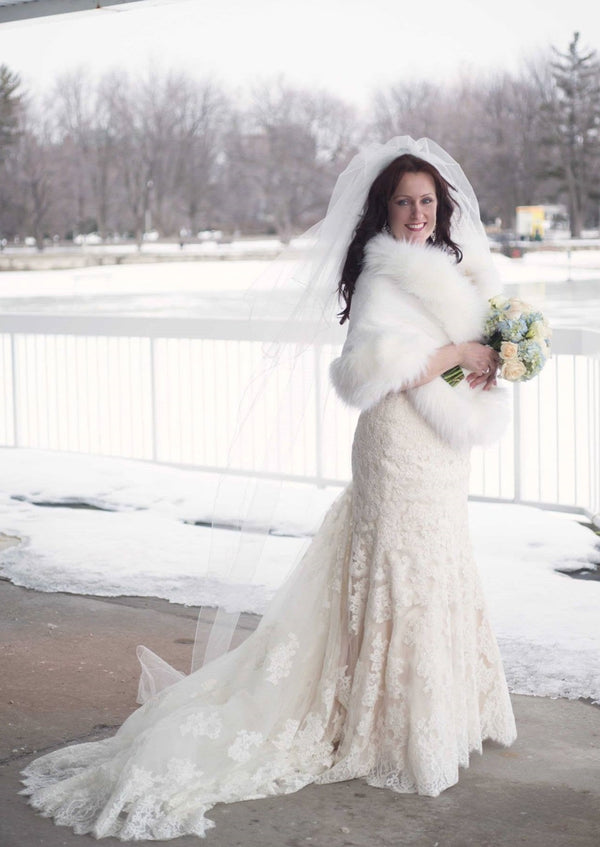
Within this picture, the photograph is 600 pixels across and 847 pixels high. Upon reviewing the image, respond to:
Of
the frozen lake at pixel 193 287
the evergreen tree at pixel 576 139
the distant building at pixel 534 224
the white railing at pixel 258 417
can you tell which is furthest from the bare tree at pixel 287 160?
the evergreen tree at pixel 576 139

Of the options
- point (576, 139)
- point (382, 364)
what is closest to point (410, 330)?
point (382, 364)

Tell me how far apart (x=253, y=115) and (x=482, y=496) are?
941cm

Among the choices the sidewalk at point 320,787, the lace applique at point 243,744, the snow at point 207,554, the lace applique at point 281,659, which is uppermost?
the lace applique at point 281,659

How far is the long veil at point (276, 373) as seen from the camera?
305cm

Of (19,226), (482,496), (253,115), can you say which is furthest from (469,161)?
(482,496)

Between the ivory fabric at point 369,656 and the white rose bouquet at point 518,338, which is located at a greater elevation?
the white rose bouquet at point 518,338

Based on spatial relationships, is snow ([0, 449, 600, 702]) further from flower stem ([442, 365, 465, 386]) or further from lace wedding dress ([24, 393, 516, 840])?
flower stem ([442, 365, 465, 386])

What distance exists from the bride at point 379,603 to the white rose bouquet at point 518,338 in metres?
0.05

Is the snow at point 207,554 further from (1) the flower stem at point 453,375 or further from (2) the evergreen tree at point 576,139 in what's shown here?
(2) the evergreen tree at point 576,139

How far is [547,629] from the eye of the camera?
13.9 ft

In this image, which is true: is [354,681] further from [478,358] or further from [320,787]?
[478,358]

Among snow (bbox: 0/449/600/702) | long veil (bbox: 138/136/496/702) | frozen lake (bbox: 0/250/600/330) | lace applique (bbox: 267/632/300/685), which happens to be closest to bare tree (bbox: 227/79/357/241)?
frozen lake (bbox: 0/250/600/330)

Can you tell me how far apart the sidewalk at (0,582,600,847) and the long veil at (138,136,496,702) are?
37 centimetres

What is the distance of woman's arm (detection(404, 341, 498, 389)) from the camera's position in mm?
2844
